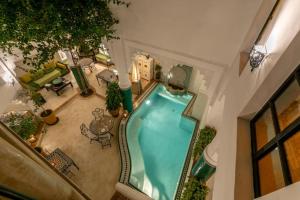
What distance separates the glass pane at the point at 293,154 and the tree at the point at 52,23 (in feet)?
13.9

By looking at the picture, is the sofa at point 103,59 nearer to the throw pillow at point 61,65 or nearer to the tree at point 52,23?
the throw pillow at point 61,65

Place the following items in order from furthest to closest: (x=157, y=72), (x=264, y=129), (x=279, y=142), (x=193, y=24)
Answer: (x=157, y=72)
(x=193, y=24)
(x=264, y=129)
(x=279, y=142)

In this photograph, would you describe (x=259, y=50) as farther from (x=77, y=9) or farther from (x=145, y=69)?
(x=145, y=69)

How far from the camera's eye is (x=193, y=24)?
379 centimetres

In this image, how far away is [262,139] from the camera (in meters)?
2.04

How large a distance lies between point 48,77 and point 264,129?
34.7 feet

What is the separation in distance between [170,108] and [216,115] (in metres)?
4.01

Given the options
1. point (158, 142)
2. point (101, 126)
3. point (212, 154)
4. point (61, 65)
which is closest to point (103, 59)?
point (61, 65)

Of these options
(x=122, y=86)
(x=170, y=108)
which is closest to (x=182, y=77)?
(x=170, y=108)

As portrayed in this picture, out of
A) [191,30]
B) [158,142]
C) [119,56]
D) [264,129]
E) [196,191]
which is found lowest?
[158,142]

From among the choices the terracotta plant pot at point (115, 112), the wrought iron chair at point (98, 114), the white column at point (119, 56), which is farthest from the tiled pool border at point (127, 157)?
the white column at point (119, 56)

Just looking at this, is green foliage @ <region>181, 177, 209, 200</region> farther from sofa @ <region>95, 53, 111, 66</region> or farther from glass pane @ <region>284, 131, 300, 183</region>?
sofa @ <region>95, 53, 111, 66</region>

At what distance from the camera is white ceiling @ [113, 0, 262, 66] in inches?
129

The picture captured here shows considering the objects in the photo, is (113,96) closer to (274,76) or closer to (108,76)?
(108,76)
